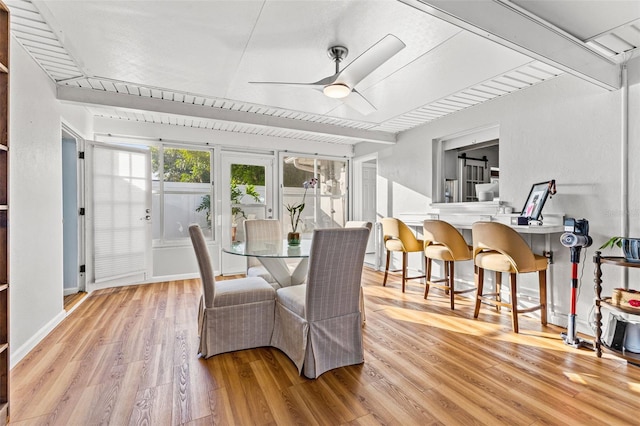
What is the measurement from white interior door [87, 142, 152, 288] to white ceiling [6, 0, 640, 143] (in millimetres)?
1076

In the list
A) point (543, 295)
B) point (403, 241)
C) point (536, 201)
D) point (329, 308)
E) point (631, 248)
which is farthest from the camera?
point (403, 241)

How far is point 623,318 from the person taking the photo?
7.83 feet

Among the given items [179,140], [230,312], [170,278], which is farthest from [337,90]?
[170,278]

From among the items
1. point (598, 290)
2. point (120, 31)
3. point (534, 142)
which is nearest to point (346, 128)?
point (534, 142)

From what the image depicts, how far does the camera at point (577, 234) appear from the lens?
2.48 metres

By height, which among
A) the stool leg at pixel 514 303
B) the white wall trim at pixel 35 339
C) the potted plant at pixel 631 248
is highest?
the potted plant at pixel 631 248

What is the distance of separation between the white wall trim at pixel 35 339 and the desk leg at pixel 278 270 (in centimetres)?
183

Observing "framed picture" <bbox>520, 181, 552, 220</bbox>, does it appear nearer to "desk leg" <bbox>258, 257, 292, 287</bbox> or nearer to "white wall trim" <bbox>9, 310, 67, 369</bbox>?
"desk leg" <bbox>258, 257, 292, 287</bbox>

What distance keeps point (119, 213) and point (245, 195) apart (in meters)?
1.85

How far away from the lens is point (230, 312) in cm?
234

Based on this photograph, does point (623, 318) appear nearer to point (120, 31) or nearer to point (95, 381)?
Result: point (95, 381)

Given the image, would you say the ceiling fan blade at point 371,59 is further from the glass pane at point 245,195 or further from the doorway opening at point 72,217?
the doorway opening at point 72,217

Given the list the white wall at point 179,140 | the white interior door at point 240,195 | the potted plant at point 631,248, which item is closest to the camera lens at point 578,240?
the potted plant at point 631,248

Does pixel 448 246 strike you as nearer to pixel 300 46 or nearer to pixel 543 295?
pixel 543 295
